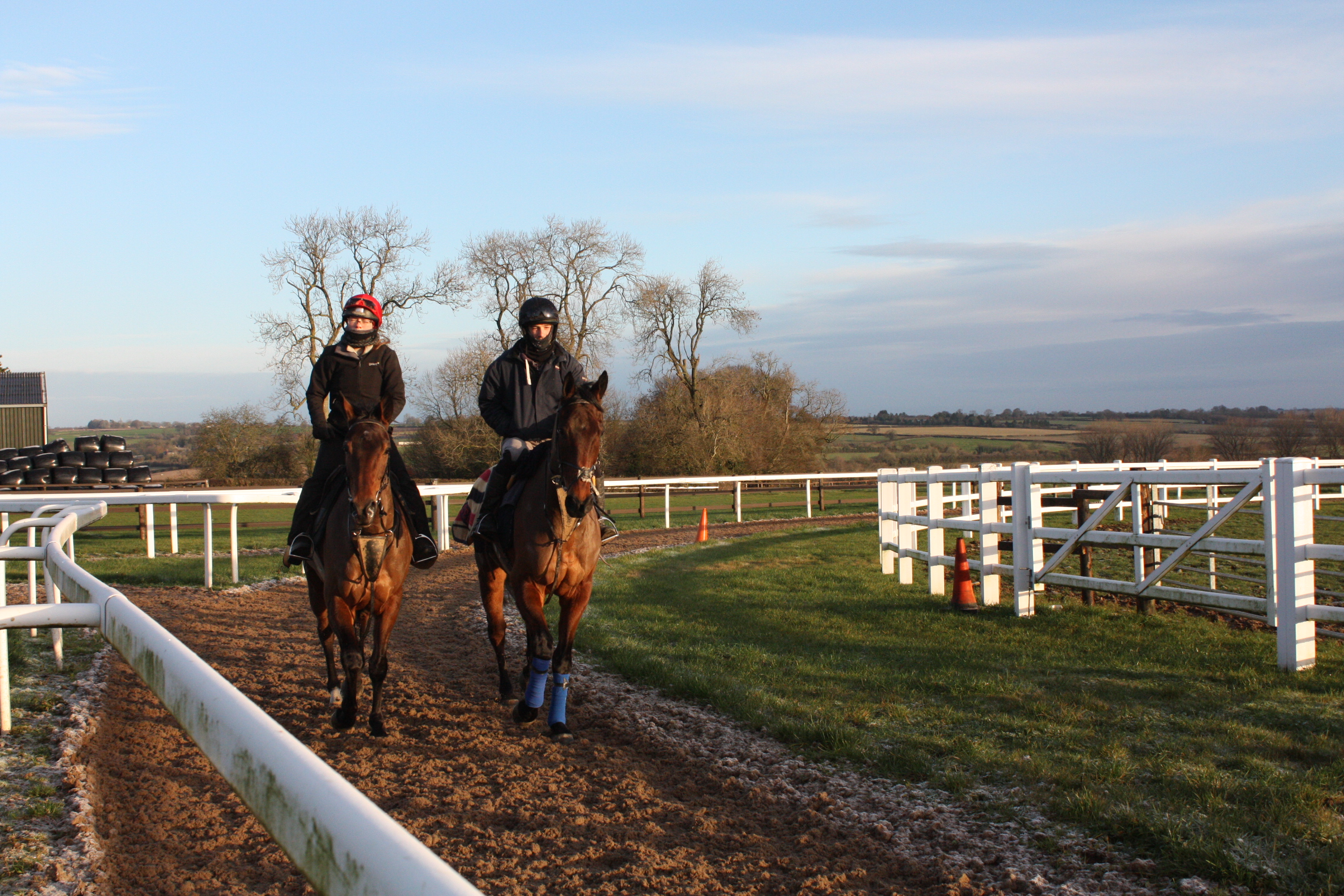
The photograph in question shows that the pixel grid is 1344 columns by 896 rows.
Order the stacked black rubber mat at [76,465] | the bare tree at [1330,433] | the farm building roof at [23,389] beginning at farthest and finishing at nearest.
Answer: the farm building roof at [23,389], the bare tree at [1330,433], the stacked black rubber mat at [76,465]

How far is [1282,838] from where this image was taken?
3568 mm

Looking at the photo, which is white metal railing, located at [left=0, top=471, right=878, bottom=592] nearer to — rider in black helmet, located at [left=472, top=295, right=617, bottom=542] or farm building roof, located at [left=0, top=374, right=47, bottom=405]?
rider in black helmet, located at [left=472, top=295, right=617, bottom=542]

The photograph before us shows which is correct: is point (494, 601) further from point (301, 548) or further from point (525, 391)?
point (525, 391)

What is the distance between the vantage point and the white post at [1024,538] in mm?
9227

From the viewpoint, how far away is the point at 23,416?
37.2 m

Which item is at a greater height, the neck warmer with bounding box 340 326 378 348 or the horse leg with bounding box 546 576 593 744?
the neck warmer with bounding box 340 326 378 348

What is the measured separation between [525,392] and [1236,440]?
36227 mm

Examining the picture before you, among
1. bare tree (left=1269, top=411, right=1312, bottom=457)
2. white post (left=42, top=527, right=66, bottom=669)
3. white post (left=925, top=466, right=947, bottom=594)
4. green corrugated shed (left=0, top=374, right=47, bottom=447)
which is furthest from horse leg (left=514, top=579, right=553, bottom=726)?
green corrugated shed (left=0, top=374, right=47, bottom=447)

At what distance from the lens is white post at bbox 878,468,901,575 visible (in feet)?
42.2

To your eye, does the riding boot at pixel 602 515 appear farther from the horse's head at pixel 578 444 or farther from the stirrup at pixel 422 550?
the stirrup at pixel 422 550

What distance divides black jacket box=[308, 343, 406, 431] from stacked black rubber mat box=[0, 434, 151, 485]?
19.4m

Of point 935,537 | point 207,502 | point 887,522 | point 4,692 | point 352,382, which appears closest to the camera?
point 4,692

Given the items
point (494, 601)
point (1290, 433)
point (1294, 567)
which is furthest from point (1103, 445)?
point (494, 601)


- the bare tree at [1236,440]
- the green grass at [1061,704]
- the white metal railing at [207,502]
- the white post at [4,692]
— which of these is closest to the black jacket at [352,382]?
the white post at [4,692]
